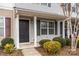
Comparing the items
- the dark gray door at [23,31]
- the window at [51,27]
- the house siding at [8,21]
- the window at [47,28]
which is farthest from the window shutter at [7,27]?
the window at [51,27]

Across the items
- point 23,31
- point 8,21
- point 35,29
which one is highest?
point 8,21

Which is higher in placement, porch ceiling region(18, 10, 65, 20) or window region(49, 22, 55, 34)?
porch ceiling region(18, 10, 65, 20)

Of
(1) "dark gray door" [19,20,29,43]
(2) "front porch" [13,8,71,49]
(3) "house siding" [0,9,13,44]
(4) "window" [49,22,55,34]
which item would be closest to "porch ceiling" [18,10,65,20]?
(2) "front porch" [13,8,71,49]

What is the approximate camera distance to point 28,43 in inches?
755

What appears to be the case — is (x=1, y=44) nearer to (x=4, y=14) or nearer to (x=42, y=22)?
(x=4, y=14)

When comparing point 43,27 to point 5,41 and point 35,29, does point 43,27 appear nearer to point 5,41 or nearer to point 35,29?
point 35,29

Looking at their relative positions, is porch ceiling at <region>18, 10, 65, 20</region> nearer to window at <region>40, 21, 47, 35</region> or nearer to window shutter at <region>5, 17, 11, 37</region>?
window shutter at <region>5, 17, 11, 37</region>

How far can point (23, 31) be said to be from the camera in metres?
18.9

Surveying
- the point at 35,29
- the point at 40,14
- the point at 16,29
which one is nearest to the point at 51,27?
the point at 40,14

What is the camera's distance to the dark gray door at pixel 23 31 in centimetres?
1869

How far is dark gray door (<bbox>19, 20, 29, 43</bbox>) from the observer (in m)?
18.7

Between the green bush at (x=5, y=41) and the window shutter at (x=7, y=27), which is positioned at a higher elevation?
the window shutter at (x=7, y=27)

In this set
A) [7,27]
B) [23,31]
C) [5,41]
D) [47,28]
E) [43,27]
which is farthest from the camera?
[47,28]

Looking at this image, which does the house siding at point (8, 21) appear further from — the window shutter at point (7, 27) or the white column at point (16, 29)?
the white column at point (16, 29)
